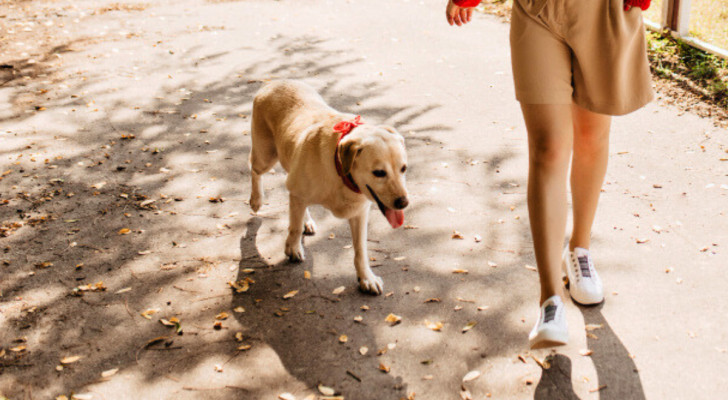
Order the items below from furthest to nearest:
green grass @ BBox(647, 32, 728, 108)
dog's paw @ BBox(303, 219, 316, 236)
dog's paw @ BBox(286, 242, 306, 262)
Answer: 1. green grass @ BBox(647, 32, 728, 108)
2. dog's paw @ BBox(303, 219, 316, 236)
3. dog's paw @ BBox(286, 242, 306, 262)

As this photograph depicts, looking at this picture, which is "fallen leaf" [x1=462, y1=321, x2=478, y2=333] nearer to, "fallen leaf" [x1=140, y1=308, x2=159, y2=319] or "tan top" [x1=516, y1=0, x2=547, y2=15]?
"tan top" [x1=516, y1=0, x2=547, y2=15]

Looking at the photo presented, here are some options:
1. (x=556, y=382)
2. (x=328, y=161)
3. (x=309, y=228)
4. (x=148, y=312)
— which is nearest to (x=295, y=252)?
(x=309, y=228)

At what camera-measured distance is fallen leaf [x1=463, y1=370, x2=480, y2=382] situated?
291 cm

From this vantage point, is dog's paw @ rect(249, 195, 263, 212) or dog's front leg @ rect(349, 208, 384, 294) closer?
dog's front leg @ rect(349, 208, 384, 294)

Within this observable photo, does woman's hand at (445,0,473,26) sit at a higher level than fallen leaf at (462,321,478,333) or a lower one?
higher

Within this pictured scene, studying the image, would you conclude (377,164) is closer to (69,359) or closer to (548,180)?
(548,180)

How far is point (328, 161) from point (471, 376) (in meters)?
1.33

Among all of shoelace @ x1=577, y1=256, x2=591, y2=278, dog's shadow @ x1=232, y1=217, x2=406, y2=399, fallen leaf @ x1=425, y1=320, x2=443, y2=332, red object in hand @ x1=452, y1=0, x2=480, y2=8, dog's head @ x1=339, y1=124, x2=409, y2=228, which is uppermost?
red object in hand @ x1=452, y1=0, x2=480, y2=8

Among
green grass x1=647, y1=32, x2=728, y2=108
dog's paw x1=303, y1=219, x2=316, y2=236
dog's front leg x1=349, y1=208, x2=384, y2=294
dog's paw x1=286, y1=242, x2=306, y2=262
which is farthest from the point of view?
green grass x1=647, y1=32, x2=728, y2=108

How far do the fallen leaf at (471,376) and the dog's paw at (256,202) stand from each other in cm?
208

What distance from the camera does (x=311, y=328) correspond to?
332cm

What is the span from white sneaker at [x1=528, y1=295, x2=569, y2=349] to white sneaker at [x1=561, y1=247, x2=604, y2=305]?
48 centimetres

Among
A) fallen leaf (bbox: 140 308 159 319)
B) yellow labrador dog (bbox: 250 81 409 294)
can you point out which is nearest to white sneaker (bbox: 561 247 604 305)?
yellow labrador dog (bbox: 250 81 409 294)

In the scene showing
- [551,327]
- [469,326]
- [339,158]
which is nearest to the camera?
[551,327]
